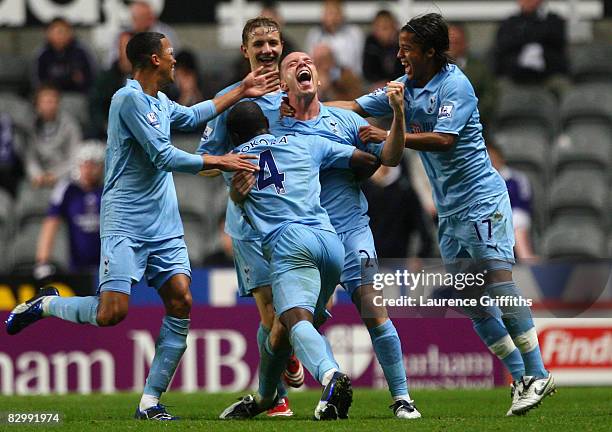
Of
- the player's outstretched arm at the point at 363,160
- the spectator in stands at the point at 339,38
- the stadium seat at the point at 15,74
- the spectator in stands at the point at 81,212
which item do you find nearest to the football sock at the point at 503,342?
the player's outstretched arm at the point at 363,160

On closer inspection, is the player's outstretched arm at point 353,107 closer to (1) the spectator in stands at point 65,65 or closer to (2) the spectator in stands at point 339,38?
(2) the spectator in stands at point 339,38

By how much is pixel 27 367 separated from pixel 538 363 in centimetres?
575

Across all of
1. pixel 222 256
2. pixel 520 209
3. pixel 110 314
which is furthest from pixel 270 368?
pixel 520 209

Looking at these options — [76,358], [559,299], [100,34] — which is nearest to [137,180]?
[76,358]

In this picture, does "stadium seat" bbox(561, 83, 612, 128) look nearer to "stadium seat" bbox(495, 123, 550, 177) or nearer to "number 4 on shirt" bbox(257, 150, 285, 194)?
"stadium seat" bbox(495, 123, 550, 177)

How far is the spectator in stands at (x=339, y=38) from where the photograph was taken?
16.5 m

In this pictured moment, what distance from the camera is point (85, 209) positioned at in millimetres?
14422

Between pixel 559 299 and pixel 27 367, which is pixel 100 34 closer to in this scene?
pixel 27 367

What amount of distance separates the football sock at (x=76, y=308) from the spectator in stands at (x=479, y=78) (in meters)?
7.01

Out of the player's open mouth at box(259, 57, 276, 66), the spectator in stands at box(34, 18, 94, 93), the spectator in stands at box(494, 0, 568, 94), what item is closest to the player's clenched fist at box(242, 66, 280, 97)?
the player's open mouth at box(259, 57, 276, 66)

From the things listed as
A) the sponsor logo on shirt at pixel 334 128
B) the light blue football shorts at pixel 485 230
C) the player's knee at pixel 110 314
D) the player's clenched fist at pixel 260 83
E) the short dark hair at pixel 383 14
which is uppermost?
the short dark hair at pixel 383 14

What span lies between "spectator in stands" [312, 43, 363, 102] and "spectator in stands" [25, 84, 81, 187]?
9.53 ft

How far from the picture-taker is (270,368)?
30.1 ft

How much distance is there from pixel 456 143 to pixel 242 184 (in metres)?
1.57
